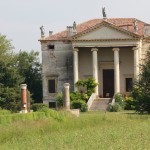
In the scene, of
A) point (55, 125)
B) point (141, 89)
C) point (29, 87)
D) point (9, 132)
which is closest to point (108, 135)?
point (9, 132)

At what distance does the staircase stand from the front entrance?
3742 mm

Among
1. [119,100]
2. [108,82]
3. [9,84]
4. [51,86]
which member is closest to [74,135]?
[119,100]

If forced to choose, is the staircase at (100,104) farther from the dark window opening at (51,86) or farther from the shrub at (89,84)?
the dark window opening at (51,86)

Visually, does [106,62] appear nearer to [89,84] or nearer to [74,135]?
[89,84]

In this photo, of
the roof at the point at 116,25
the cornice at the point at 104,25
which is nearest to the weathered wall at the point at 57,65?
the roof at the point at 116,25

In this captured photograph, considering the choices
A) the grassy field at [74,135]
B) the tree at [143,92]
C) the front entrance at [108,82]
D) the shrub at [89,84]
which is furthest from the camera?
the front entrance at [108,82]

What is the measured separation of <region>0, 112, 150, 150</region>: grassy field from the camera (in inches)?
663

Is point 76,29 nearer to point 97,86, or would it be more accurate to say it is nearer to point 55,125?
point 97,86

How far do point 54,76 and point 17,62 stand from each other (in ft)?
25.8

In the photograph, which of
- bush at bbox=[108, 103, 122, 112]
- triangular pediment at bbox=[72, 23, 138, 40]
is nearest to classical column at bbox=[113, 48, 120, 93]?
triangular pediment at bbox=[72, 23, 138, 40]

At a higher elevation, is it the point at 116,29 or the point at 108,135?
the point at 116,29

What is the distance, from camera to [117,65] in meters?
52.8

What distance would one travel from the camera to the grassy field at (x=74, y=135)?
16844 millimetres

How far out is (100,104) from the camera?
50.3 metres
